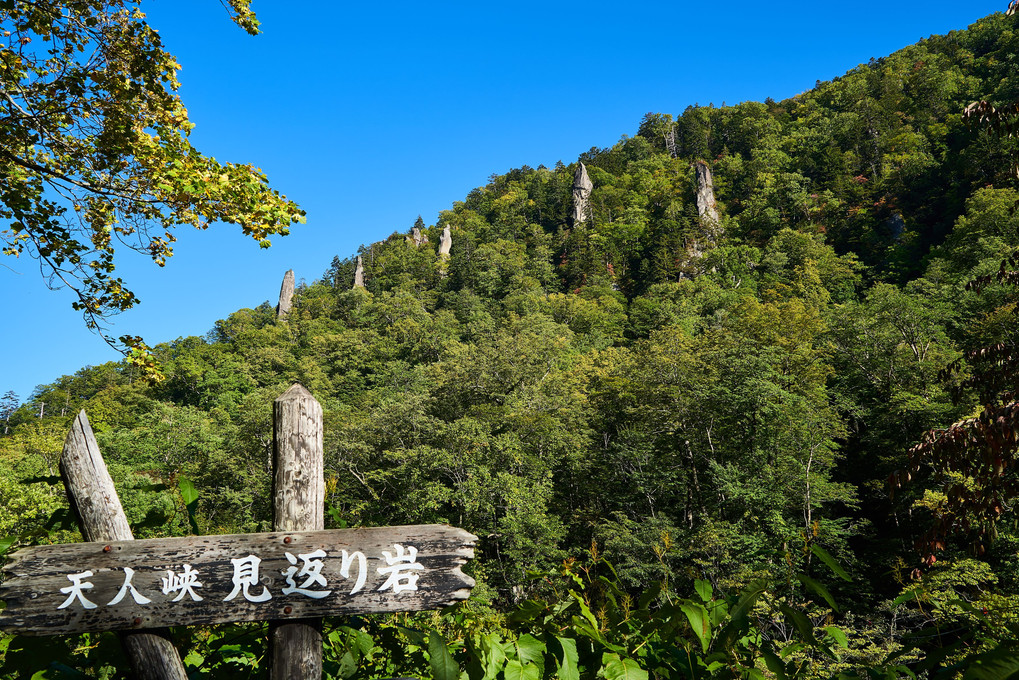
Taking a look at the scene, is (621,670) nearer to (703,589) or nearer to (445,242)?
(703,589)

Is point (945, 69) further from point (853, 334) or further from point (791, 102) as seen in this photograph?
point (853, 334)

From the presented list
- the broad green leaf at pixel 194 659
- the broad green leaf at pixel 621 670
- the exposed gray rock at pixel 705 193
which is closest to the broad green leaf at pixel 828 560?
the broad green leaf at pixel 621 670

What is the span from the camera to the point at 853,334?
21.4m

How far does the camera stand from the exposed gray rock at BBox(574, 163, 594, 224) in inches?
2475

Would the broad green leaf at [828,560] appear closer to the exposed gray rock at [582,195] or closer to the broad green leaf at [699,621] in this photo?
the broad green leaf at [699,621]

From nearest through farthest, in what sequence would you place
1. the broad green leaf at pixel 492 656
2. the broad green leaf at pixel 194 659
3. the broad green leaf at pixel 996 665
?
the broad green leaf at pixel 996 665
the broad green leaf at pixel 492 656
the broad green leaf at pixel 194 659

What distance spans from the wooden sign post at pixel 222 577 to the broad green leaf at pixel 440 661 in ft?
1.44

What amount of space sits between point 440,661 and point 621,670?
357 millimetres

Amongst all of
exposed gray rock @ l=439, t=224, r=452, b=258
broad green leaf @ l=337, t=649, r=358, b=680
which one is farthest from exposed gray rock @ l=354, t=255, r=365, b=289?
broad green leaf @ l=337, t=649, r=358, b=680

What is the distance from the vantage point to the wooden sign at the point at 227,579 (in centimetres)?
140

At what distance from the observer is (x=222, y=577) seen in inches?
57.4

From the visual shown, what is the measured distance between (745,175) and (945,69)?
20011 mm

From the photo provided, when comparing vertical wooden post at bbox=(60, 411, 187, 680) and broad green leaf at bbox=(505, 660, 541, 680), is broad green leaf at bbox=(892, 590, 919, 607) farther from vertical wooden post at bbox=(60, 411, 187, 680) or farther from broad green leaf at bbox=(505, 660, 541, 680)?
vertical wooden post at bbox=(60, 411, 187, 680)

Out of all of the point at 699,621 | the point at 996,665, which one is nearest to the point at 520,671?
the point at 699,621
